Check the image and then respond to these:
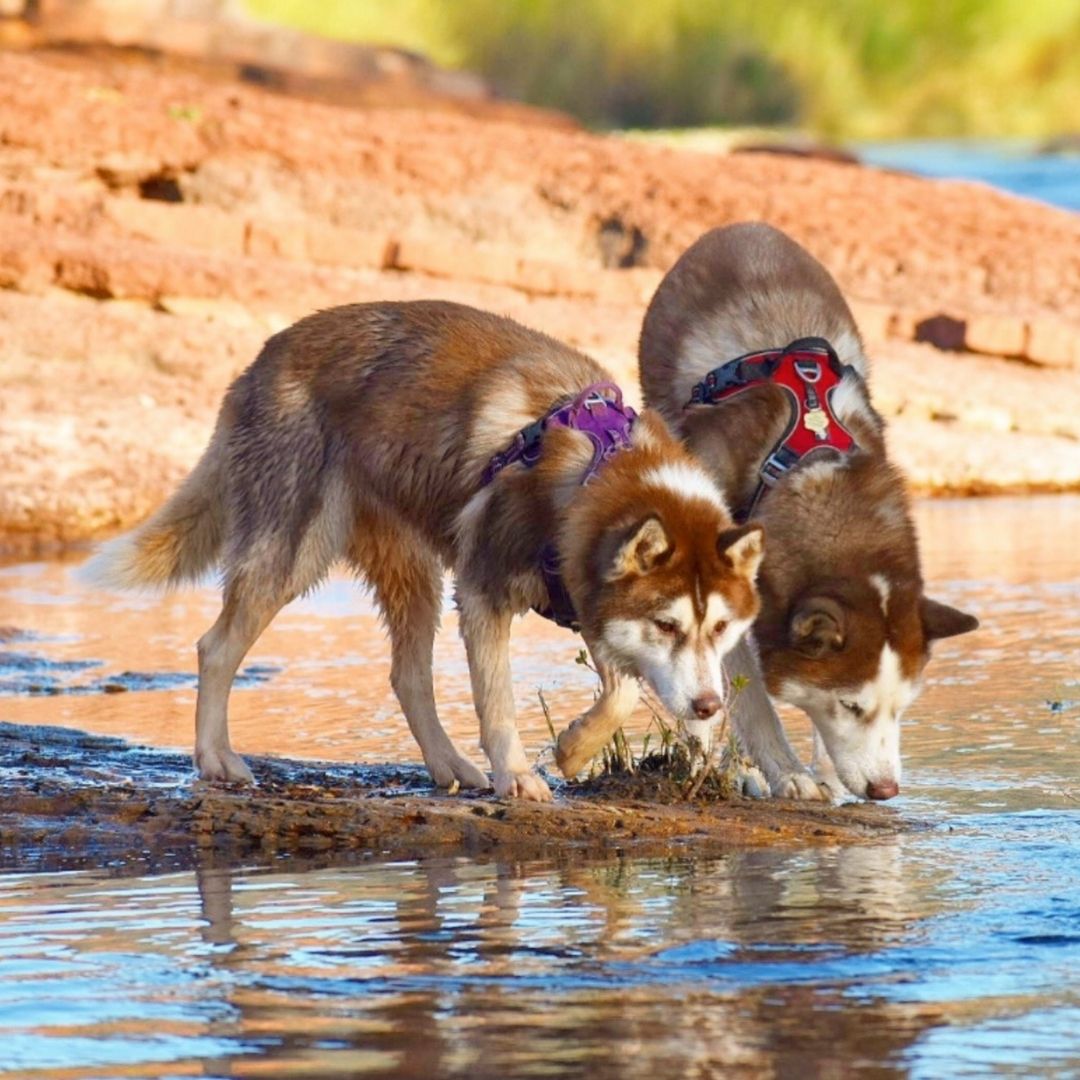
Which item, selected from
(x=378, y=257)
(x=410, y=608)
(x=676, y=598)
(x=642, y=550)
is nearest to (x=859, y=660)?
(x=676, y=598)

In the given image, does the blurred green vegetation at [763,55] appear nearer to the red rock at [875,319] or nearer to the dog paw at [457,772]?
the red rock at [875,319]

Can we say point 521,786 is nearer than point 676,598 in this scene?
No

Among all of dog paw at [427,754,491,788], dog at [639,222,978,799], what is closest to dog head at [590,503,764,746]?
dog at [639,222,978,799]

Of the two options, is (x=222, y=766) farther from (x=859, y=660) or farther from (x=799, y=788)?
(x=859, y=660)

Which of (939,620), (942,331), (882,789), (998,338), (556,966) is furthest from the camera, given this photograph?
(942,331)

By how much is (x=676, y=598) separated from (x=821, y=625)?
565mm

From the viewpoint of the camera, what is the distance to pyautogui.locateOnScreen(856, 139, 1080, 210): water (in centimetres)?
3953

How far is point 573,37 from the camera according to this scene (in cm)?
4078

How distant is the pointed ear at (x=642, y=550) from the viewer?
600 centimetres

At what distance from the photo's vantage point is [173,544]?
756cm

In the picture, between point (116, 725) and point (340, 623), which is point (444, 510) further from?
point (340, 623)

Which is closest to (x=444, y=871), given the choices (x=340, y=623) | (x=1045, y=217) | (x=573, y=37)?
(x=340, y=623)

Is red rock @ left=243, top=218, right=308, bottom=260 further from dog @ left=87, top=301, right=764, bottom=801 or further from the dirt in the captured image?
dog @ left=87, top=301, right=764, bottom=801

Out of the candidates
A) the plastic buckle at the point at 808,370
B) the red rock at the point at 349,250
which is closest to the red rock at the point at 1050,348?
the red rock at the point at 349,250
